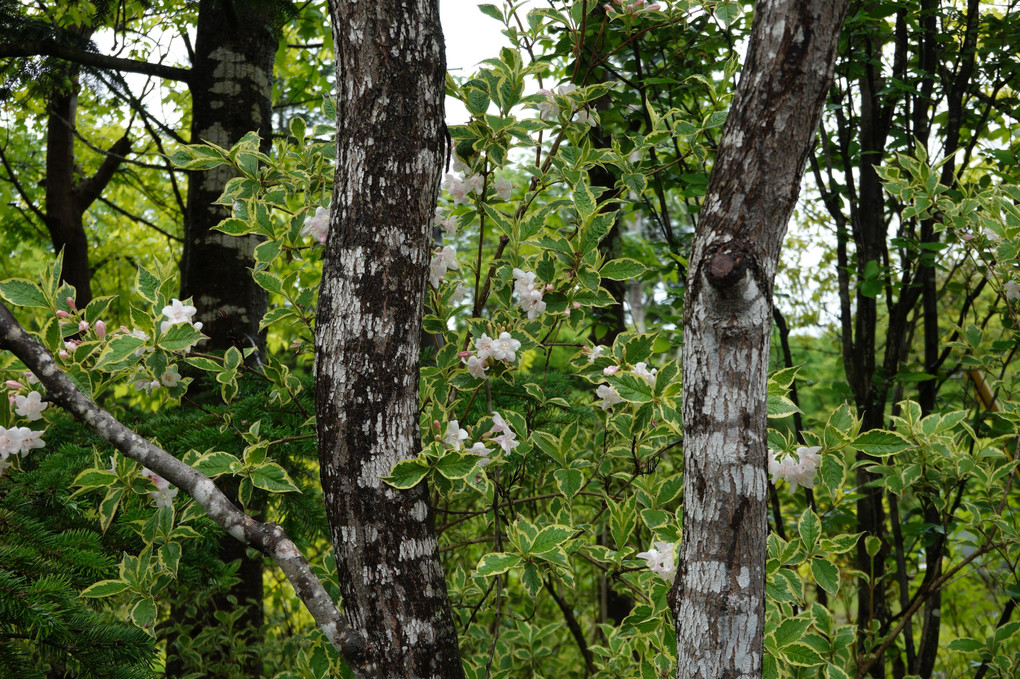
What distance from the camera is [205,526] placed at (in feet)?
5.98

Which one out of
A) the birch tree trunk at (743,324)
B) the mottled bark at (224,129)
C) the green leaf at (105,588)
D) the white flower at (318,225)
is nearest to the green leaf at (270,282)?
the white flower at (318,225)

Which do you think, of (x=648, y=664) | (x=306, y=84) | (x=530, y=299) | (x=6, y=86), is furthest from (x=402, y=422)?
(x=306, y=84)

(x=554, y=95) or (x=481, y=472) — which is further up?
(x=554, y=95)

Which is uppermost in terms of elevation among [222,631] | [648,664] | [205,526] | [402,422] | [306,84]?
[306,84]

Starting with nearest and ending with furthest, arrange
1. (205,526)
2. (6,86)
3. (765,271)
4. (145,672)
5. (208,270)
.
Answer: (765,271) → (145,672) → (205,526) → (208,270) → (6,86)

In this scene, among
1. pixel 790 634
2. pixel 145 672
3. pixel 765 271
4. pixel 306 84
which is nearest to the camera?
pixel 765 271

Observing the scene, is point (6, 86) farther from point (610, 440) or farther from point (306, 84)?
point (610, 440)

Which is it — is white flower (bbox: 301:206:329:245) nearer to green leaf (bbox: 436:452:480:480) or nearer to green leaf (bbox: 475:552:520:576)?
green leaf (bbox: 436:452:480:480)

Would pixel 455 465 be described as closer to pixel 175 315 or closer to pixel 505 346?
pixel 505 346

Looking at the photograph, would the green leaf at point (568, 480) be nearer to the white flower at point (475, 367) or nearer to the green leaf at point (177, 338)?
the white flower at point (475, 367)

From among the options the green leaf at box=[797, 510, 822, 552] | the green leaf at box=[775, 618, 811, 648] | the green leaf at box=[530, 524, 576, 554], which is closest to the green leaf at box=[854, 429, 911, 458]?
the green leaf at box=[797, 510, 822, 552]

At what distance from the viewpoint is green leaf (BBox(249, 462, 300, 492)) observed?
5.13ft

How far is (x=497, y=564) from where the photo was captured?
145 cm

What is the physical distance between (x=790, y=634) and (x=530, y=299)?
38.8 inches
